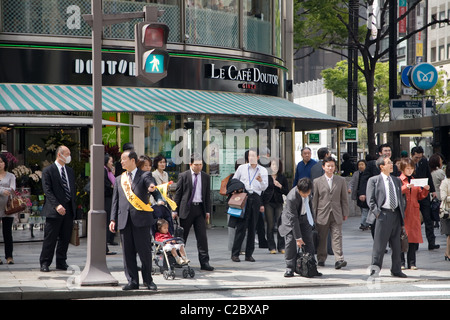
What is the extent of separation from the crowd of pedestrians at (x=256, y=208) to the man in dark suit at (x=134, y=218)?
0.04ft

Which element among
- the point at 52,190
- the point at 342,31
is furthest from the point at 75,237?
the point at 342,31

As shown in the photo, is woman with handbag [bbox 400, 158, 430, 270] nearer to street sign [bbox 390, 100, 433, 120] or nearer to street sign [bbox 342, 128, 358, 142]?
street sign [bbox 390, 100, 433, 120]

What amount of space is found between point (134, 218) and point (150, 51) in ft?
7.14

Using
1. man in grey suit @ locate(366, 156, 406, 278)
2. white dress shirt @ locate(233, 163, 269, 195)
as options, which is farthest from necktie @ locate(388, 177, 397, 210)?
white dress shirt @ locate(233, 163, 269, 195)

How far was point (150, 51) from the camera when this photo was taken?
388 inches

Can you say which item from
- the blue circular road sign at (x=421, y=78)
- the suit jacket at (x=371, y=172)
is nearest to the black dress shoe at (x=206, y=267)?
the suit jacket at (x=371, y=172)

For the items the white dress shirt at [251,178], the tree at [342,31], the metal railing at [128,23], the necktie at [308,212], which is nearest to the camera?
the necktie at [308,212]

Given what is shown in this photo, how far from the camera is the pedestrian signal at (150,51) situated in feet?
31.9

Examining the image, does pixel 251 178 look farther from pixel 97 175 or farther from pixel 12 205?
pixel 12 205

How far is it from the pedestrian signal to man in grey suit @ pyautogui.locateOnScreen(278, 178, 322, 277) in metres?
2.81

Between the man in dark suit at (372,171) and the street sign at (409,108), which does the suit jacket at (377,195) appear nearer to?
the man in dark suit at (372,171)

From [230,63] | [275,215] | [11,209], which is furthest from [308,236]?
[230,63]

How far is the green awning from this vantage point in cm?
1662
